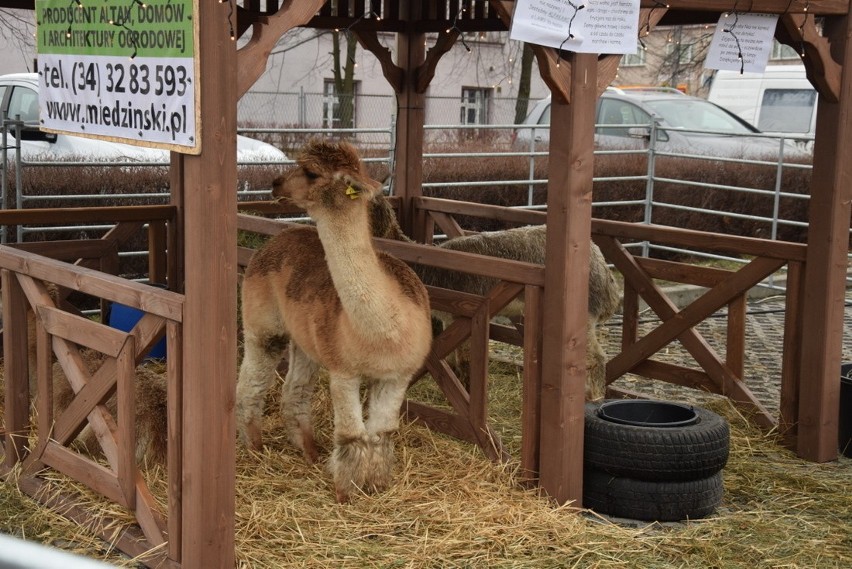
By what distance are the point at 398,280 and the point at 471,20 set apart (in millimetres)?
3168

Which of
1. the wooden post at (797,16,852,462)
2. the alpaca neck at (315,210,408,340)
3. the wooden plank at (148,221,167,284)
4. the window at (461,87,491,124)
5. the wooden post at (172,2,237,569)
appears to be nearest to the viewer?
the wooden post at (172,2,237,569)

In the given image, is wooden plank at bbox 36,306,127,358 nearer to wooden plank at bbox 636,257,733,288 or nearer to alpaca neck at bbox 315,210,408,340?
alpaca neck at bbox 315,210,408,340

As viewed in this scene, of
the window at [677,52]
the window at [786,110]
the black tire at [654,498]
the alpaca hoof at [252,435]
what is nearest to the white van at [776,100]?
the window at [786,110]

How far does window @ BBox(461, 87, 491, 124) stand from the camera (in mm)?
25047

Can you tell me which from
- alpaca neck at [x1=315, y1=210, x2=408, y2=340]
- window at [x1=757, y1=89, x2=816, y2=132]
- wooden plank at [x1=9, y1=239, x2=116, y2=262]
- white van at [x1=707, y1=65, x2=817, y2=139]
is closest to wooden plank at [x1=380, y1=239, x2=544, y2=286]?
alpaca neck at [x1=315, y1=210, x2=408, y2=340]

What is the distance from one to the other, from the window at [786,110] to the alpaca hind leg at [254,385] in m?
13.6

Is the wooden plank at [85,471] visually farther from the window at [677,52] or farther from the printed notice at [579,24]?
the window at [677,52]

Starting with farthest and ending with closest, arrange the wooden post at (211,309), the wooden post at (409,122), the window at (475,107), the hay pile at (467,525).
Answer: the window at (475,107)
the wooden post at (409,122)
the hay pile at (467,525)
the wooden post at (211,309)

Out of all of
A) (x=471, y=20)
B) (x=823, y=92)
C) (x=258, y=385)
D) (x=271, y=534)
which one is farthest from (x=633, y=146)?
(x=271, y=534)

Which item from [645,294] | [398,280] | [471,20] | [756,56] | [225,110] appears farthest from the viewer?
[471,20]

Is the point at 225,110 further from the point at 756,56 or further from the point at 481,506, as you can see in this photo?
the point at 756,56

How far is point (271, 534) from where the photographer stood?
15.0ft

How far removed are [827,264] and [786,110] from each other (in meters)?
12.7

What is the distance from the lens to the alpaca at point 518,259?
675 centimetres
